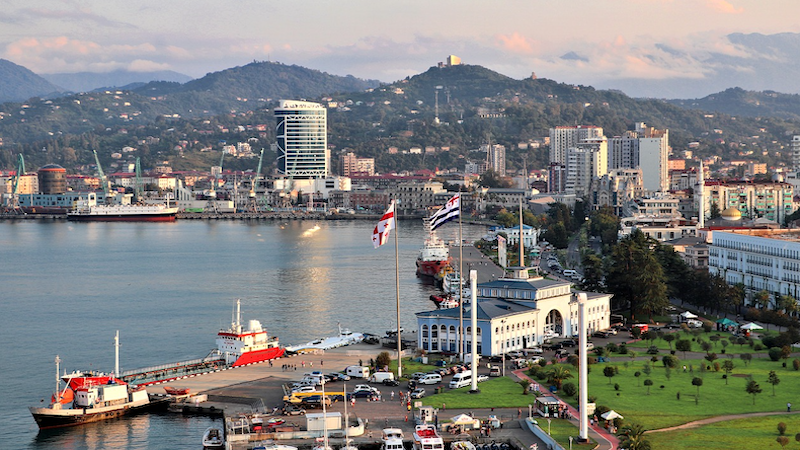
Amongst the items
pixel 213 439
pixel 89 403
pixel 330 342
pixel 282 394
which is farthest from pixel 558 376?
pixel 89 403

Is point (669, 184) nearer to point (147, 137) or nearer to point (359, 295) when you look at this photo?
point (359, 295)

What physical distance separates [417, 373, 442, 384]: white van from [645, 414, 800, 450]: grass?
21.6 feet

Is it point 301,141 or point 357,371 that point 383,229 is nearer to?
point 357,371

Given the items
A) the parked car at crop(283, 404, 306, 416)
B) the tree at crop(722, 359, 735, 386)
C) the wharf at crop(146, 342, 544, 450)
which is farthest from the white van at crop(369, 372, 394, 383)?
the tree at crop(722, 359, 735, 386)

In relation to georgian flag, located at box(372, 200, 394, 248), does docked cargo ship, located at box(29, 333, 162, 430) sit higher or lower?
lower

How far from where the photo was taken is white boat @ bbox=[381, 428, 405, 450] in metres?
21.3

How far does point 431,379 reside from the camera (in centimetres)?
2686

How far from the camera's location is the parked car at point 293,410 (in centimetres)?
2416

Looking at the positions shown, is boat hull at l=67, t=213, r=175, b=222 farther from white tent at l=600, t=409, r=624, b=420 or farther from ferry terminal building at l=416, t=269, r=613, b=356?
white tent at l=600, t=409, r=624, b=420

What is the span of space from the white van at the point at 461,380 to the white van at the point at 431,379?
428mm

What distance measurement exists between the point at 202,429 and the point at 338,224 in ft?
247

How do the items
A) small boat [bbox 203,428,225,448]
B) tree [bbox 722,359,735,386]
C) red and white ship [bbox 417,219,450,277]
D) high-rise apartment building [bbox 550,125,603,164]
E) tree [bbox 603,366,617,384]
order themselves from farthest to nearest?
high-rise apartment building [bbox 550,125,603,164], red and white ship [bbox 417,219,450,277], tree [bbox 722,359,735,386], tree [bbox 603,366,617,384], small boat [bbox 203,428,225,448]

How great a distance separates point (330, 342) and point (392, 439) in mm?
12954

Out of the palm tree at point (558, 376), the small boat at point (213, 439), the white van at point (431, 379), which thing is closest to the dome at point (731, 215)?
the palm tree at point (558, 376)
